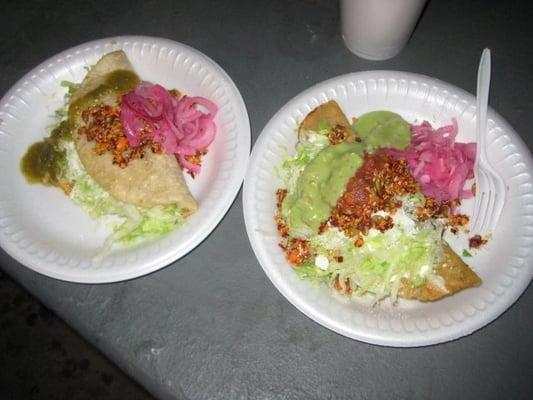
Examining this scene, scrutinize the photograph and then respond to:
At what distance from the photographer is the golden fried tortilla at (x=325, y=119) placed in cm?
220

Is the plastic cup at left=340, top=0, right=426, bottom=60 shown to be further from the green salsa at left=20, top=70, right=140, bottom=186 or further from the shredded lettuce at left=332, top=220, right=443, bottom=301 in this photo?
the green salsa at left=20, top=70, right=140, bottom=186

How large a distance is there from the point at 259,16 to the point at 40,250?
209 cm

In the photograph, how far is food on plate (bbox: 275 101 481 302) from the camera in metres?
1.94

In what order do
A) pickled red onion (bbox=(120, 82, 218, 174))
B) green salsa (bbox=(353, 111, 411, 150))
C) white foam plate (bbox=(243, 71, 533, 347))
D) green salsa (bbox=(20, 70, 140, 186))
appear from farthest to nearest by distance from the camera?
green salsa (bbox=(20, 70, 140, 186))
pickled red onion (bbox=(120, 82, 218, 174))
green salsa (bbox=(353, 111, 411, 150))
white foam plate (bbox=(243, 71, 533, 347))

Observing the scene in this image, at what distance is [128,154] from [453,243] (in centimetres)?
176

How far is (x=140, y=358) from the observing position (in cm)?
202

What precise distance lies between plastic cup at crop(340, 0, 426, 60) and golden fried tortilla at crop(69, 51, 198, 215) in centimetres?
133

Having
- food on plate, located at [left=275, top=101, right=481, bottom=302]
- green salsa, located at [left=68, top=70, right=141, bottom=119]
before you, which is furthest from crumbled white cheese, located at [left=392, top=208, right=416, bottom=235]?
green salsa, located at [left=68, top=70, right=141, bottom=119]

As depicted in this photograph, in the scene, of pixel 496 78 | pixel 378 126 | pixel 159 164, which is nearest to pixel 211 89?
pixel 159 164

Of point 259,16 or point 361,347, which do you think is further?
point 259,16

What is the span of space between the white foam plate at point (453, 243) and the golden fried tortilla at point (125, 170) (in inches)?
16.7

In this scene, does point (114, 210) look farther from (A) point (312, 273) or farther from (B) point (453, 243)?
(B) point (453, 243)

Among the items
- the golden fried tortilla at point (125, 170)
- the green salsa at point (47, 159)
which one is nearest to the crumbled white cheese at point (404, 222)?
the golden fried tortilla at point (125, 170)

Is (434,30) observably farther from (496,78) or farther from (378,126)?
(378,126)
